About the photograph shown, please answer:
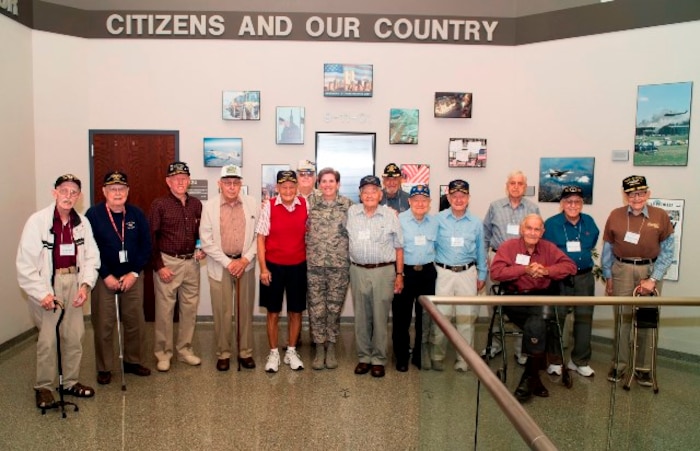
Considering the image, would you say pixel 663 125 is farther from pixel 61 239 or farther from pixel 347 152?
pixel 61 239

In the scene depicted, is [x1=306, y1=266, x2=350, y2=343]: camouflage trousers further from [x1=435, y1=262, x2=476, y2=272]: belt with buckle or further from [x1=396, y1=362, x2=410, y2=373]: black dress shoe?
[x1=435, y1=262, x2=476, y2=272]: belt with buckle

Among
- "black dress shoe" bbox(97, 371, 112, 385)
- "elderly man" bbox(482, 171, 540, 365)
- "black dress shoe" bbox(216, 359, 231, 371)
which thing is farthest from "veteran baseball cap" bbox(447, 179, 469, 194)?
"black dress shoe" bbox(97, 371, 112, 385)

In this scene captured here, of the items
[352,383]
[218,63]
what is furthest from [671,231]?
[218,63]

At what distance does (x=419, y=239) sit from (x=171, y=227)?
2.20 meters

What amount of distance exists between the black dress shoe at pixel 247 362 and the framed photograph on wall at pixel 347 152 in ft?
7.47

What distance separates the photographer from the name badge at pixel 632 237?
4441 mm

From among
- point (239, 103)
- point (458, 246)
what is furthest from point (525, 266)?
point (239, 103)

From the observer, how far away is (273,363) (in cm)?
454

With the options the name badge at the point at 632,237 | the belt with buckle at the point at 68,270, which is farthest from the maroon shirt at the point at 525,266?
the belt with buckle at the point at 68,270

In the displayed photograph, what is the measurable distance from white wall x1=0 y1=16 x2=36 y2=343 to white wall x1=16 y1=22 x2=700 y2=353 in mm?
190

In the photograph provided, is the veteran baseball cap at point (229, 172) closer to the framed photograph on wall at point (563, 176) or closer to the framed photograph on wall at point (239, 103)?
the framed photograph on wall at point (239, 103)

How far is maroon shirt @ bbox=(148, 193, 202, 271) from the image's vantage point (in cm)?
448

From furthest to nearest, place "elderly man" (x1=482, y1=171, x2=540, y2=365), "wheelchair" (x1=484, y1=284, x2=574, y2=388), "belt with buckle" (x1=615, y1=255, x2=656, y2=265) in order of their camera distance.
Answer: "elderly man" (x1=482, y1=171, x2=540, y2=365), "belt with buckle" (x1=615, y1=255, x2=656, y2=265), "wheelchair" (x1=484, y1=284, x2=574, y2=388)

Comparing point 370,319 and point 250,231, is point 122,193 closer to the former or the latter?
point 250,231
